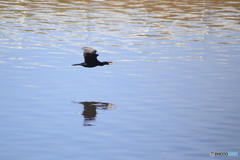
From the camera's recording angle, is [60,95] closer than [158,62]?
Yes

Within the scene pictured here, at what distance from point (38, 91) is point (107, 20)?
60.5 ft

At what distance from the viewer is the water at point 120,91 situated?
1115 centimetres

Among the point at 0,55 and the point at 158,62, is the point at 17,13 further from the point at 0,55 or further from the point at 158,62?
the point at 158,62

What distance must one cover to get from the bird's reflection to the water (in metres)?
0.03

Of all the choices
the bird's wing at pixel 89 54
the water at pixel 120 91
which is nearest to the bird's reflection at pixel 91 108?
the water at pixel 120 91

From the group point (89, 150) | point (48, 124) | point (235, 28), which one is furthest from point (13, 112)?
point (235, 28)

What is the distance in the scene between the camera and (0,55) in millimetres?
A: 20875

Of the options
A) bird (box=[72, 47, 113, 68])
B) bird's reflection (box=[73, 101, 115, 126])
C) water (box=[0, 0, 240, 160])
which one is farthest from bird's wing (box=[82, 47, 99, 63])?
bird's reflection (box=[73, 101, 115, 126])

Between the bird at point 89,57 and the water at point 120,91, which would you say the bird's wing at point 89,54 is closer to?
Answer: the bird at point 89,57

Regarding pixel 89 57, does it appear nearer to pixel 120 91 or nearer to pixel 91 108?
pixel 120 91

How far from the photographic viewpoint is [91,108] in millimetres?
13781

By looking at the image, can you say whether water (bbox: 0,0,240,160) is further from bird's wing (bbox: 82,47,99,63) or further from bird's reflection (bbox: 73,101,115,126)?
bird's wing (bbox: 82,47,99,63)

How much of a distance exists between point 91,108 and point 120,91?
84.2 inches

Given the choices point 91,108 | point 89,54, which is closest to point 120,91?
point 89,54
